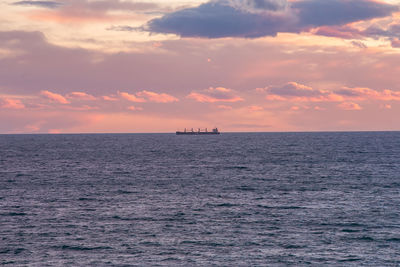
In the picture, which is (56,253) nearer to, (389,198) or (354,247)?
(354,247)

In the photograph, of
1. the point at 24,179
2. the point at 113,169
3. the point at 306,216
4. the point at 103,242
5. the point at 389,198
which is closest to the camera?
the point at 103,242

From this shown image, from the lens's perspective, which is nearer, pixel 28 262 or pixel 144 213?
pixel 28 262

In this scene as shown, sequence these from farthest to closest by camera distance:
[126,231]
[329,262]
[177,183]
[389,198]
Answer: [177,183] < [389,198] < [126,231] < [329,262]

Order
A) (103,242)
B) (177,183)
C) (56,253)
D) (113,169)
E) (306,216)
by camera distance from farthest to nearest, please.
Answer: (113,169), (177,183), (306,216), (103,242), (56,253)

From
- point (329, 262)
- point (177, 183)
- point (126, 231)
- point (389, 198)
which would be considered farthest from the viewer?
point (177, 183)

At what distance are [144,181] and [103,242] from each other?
1990 inches

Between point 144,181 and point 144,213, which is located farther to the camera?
point 144,181

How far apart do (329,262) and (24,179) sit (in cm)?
7845

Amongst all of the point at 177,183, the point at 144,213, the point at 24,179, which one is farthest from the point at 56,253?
the point at 24,179

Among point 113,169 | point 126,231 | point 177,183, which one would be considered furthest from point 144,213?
point 113,169

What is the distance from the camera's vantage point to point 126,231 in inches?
2183

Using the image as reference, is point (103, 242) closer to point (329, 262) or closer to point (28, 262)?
point (28, 262)

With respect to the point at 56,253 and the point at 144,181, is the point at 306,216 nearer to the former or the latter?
the point at 56,253

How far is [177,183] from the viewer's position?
9756cm
